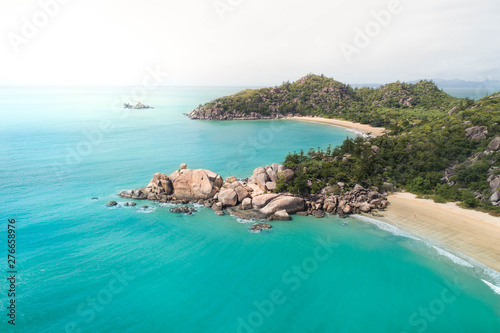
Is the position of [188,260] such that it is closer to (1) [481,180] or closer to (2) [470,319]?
(2) [470,319]

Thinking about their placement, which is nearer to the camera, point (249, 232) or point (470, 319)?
point (470, 319)

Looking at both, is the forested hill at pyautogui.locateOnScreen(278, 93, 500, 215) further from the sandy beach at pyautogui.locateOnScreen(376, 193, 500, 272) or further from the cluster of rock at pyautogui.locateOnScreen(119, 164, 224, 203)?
the cluster of rock at pyautogui.locateOnScreen(119, 164, 224, 203)

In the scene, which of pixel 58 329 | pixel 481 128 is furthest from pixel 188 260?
pixel 481 128

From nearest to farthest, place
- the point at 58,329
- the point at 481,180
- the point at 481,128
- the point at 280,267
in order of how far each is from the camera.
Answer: the point at 58,329 < the point at 280,267 < the point at 481,180 < the point at 481,128

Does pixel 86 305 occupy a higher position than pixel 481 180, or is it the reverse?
pixel 481 180

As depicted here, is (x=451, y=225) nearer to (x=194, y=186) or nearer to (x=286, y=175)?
(x=286, y=175)

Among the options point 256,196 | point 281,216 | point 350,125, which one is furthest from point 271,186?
point 350,125

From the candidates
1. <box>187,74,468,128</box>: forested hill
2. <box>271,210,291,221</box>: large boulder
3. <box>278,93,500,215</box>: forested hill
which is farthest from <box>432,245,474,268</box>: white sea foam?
<box>187,74,468,128</box>: forested hill
